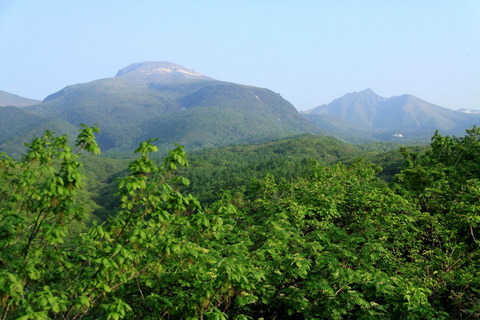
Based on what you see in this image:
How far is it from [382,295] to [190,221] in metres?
5.78

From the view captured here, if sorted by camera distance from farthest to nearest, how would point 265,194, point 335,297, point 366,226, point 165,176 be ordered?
point 265,194 < point 366,226 < point 335,297 < point 165,176

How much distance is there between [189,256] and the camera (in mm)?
7898

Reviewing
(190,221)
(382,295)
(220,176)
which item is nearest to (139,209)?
(190,221)

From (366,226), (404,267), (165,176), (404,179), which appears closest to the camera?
(165,176)

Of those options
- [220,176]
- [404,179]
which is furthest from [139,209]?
[220,176]

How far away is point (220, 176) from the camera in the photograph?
15012 centimetres

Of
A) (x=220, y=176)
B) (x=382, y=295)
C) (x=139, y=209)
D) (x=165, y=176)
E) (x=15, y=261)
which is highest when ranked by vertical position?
(x=165, y=176)

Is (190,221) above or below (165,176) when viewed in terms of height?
below

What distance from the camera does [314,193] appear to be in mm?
16016

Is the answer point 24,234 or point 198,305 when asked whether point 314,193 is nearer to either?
point 198,305

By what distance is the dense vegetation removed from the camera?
6121 mm

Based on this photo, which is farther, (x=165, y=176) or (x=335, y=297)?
(x=335, y=297)

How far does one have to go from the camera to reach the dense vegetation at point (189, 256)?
6.12m

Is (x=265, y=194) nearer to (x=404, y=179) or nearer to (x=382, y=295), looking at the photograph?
(x=404, y=179)
